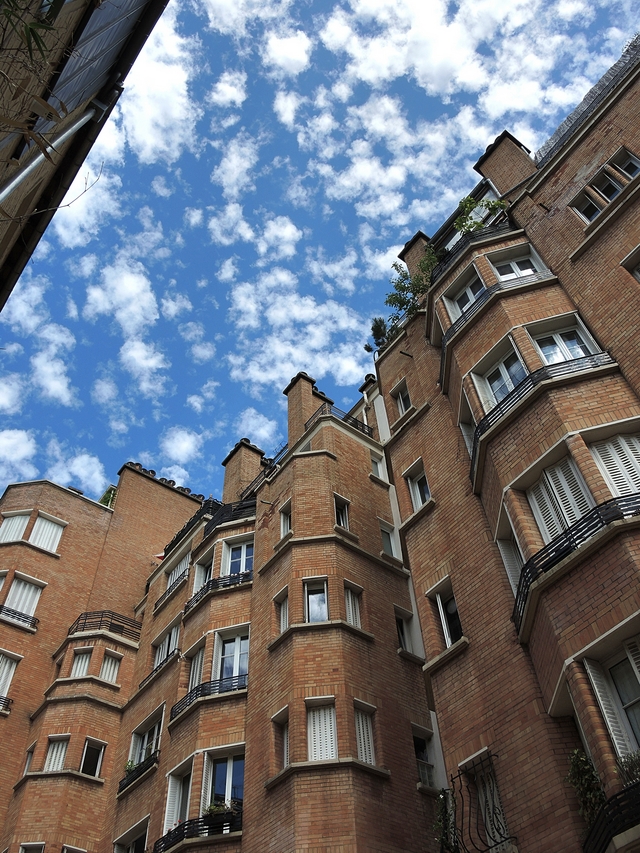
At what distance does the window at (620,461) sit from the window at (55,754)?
Result: 20726 millimetres

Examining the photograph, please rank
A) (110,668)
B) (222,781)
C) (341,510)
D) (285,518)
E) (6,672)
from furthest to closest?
(110,668), (6,672), (285,518), (341,510), (222,781)

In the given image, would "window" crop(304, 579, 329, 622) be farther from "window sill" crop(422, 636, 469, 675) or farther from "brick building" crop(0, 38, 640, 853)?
"window sill" crop(422, 636, 469, 675)

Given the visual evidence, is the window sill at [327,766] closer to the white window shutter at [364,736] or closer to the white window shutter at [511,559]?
the white window shutter at [364,736]

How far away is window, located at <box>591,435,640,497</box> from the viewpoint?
42.0 ft

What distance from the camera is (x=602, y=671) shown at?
11281 millimetres

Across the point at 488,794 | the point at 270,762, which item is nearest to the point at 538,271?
the point at 488,794

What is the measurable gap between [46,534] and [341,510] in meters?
16.7

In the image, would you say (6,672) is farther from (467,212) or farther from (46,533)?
(467,212)

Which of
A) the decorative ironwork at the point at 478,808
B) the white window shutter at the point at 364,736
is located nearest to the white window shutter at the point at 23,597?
the white window shutter at the point at 364,736

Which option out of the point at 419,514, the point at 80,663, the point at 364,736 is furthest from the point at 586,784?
the point at 80,663

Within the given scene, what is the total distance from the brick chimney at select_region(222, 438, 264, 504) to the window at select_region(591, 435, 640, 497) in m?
18.9

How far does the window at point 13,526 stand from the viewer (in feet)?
105

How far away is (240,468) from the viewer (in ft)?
103

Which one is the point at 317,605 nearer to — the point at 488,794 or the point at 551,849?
the point at 488,794
